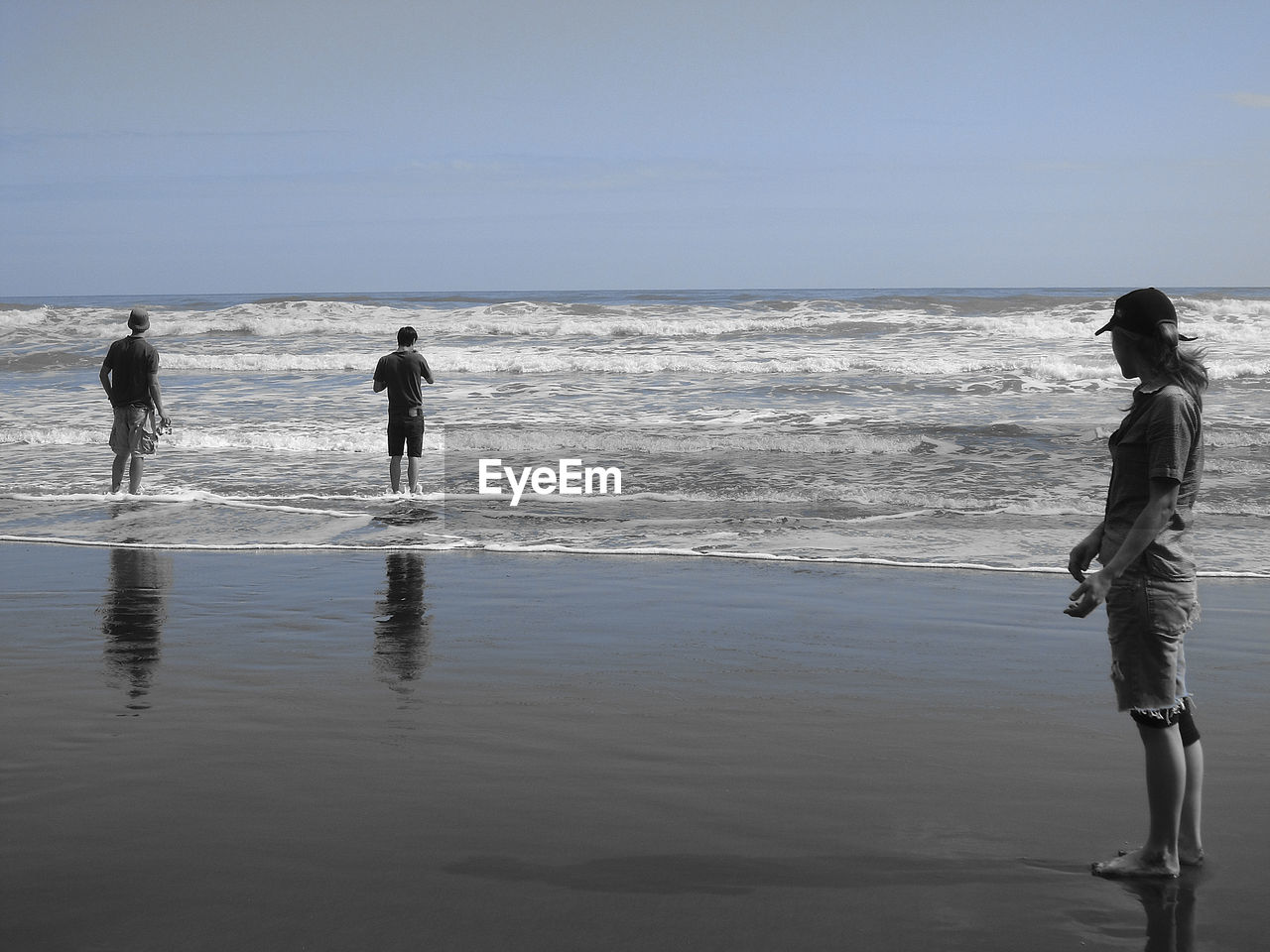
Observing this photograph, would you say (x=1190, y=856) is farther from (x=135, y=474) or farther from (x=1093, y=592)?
(x=135, y=474)

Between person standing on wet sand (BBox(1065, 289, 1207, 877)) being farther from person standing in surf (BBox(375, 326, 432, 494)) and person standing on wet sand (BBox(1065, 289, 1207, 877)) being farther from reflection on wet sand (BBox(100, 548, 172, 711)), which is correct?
person standing in surf (BBox(375, 326, 432, 494))

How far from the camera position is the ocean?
945cm

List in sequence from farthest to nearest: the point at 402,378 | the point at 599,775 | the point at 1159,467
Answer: the point at 402,378
the point at 599,775
the point at 1159,467

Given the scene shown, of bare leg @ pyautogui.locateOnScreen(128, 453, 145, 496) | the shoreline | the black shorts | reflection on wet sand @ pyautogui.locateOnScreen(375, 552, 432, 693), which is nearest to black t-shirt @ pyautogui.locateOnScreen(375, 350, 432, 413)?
the black shorts

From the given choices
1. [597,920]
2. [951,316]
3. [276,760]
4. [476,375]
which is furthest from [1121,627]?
[951,316]

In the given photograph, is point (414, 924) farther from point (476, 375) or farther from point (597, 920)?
point (476, 375)

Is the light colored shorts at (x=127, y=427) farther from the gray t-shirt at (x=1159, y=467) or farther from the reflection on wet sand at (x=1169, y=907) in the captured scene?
the reflection on wet sand at (x=1169, y=907)

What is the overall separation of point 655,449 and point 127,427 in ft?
21.3

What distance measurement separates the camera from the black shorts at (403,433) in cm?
1174

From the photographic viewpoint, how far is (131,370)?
37.7ft

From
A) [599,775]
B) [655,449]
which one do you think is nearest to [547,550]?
[599,775]

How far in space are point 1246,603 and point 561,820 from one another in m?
4.99

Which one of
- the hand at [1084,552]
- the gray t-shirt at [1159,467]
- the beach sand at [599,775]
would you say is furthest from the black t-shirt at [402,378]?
the gray t-shirt at [1159,467]

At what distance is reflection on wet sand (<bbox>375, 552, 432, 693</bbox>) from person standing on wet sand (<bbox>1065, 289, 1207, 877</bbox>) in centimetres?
299
